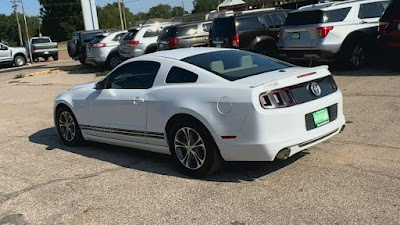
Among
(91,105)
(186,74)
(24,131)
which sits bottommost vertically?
(24,131)

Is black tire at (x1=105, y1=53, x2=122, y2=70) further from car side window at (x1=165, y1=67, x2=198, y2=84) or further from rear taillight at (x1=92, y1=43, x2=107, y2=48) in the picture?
car side window at (x1=165, y1=67, x2=198, y2=84)

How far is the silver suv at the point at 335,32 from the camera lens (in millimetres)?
11250

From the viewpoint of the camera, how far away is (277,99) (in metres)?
4.53

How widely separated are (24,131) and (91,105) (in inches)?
112

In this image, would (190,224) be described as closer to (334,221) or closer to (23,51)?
(334,221)

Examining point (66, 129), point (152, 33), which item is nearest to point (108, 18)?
point (152, 33)

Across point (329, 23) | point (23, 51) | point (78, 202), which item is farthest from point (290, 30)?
point (23, 51)

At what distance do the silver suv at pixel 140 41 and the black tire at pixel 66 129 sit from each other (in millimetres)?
10707

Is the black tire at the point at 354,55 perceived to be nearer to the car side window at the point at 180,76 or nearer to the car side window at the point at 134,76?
the car side window at the point at 134,76

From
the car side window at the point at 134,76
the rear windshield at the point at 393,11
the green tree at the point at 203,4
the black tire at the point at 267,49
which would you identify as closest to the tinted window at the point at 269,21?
the black tire at the point at 267,49

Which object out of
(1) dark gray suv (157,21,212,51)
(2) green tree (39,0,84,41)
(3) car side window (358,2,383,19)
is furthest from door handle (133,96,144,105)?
(2) green tree (39,0,84,41)

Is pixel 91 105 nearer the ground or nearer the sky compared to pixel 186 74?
nearer the ground

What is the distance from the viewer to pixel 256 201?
14.0 feet

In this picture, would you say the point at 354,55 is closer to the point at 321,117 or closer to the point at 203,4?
the point at 321,117
